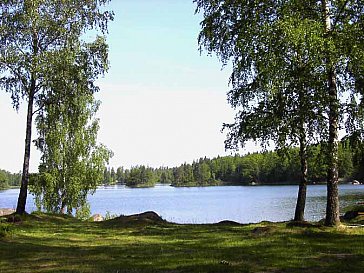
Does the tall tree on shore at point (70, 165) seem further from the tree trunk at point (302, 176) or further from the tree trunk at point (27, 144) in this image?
the tree trunk at point (302, 176)

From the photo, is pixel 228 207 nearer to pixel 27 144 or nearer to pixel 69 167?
pixel 69 167

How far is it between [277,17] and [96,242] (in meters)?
10.1

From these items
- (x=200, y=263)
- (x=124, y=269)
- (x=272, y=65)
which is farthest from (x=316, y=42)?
(x=124, y=269)

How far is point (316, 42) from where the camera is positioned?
13297 mm

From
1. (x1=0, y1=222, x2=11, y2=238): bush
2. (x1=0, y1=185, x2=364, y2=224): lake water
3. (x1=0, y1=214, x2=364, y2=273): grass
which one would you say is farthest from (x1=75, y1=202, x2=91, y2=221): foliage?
(x1=0, y1=222, x2=11, y2=238): bush

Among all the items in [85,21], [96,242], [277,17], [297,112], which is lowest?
[96,242]

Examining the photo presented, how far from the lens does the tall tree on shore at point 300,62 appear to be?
13656 mm

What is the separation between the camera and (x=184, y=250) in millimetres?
11984

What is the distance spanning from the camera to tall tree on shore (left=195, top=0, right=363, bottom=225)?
44.8ft

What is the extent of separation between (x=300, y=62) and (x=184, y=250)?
24.4ft

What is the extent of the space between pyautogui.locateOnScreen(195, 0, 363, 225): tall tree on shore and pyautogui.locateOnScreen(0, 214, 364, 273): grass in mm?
2751

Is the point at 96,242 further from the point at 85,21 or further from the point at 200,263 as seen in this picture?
the point at 85,21

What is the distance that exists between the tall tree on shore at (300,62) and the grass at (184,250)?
275 centimetres

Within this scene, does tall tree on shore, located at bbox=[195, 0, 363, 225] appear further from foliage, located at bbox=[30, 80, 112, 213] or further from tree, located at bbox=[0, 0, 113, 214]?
foliage, located at bbox=[30, 80, 112, 213]
